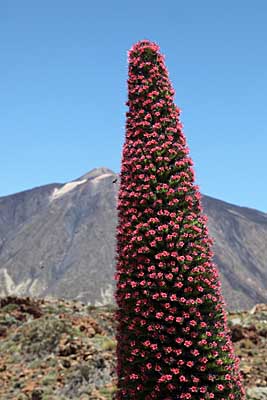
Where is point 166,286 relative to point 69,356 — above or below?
above

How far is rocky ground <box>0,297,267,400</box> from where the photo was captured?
16.1 m

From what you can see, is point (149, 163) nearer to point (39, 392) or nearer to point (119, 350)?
A: point (119, 350)

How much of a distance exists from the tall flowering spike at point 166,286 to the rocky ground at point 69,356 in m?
6.42

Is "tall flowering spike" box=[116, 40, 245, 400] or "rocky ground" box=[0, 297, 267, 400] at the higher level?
"tall flowering spike" box=[116, 40, 245, 400]

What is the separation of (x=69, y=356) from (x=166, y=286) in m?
10.8

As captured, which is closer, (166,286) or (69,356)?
(166,286)

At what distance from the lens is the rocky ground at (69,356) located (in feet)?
53.0

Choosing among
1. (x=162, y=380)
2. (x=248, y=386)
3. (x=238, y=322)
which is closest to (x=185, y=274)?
(x=162, y=380)

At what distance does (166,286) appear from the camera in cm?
849

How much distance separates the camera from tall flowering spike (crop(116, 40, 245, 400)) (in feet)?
27.6

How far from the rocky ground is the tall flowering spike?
6423 millimetres

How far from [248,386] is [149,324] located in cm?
798

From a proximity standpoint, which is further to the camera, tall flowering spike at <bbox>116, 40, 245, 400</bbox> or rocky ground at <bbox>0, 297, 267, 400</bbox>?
A: rocky ground at <bbox>0, 297, 267, 400</bbox>

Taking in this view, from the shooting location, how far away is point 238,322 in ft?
79.1
